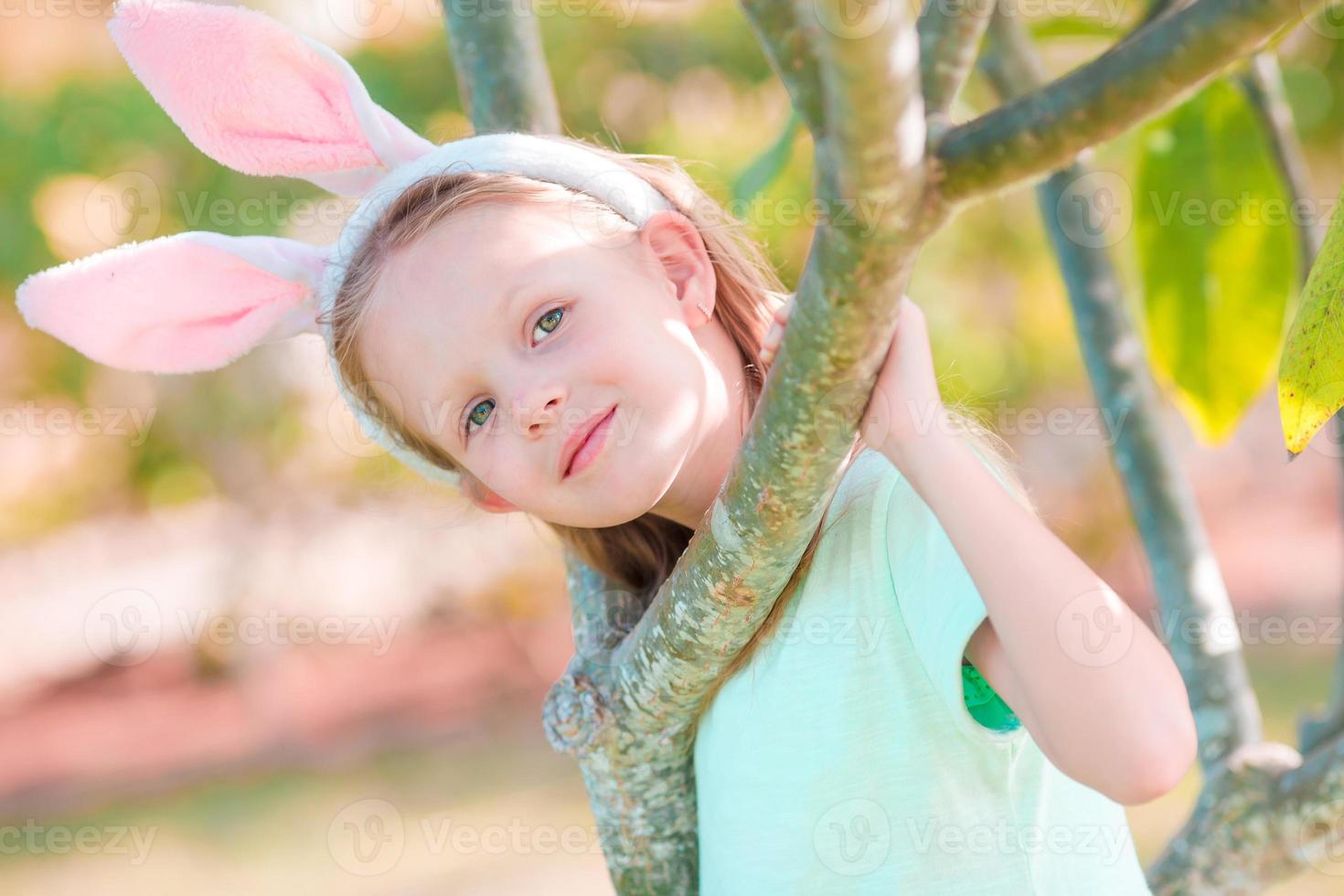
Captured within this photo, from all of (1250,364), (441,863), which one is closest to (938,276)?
(441,863)

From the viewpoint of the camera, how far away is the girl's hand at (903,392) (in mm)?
476

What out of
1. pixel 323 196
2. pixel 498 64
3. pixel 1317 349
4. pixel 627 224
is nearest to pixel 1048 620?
pixel 1317 349

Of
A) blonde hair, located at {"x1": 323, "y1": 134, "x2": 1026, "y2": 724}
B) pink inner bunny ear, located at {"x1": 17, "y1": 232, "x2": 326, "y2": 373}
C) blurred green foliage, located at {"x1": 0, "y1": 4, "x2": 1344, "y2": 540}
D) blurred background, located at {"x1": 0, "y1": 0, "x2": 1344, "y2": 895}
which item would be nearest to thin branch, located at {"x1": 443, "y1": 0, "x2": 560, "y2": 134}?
blonde hair, located at {"x1": 323, "y1": 134, "x2": 1026, "y2": 724}

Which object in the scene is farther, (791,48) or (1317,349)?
(1317,349)

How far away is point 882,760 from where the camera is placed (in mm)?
617

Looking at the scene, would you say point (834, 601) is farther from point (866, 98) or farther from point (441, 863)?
point (441, 863)

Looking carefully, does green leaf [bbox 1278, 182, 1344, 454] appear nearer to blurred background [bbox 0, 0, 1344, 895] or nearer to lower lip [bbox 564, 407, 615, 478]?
lower lip [bbox 564, 407, 615, 478]

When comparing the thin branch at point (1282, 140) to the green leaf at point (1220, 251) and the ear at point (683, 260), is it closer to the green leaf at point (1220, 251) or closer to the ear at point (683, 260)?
the green leaf at point (1220, 251)

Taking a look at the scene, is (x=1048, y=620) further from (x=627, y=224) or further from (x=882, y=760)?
(x=627, y=224)

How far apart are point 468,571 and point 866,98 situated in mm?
3847

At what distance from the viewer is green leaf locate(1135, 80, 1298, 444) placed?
38.6 inches

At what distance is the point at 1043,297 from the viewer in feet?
12.8

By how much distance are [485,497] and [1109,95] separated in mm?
563

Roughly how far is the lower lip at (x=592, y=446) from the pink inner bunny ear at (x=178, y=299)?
259mm
